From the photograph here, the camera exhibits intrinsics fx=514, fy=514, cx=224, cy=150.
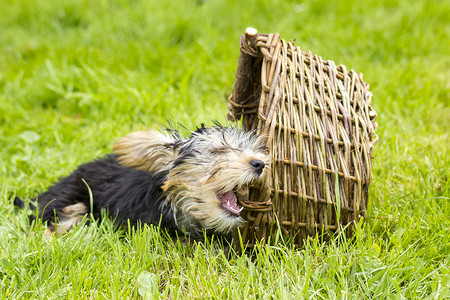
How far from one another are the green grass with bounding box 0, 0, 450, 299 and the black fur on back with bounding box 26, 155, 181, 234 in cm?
16

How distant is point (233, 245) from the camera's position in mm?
3348

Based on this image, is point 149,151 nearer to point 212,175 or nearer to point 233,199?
point 212,175

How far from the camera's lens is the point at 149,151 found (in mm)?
3475

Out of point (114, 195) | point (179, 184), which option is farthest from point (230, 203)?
point (114, 195)

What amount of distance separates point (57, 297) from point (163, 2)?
5944 mm

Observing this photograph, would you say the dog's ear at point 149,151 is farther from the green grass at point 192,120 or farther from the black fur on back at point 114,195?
the green grass at point 192,120

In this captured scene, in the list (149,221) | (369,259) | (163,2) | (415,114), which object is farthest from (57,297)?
(163,2)

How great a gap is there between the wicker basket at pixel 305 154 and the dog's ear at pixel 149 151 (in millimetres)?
647

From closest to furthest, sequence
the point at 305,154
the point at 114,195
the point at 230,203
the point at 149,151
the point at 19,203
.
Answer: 1. the point at 305,154
2. the point at 230,203
3. the point at 149,151
4. the point at 114,195
5. the point at 19,203

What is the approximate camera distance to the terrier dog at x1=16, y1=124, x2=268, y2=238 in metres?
3.15

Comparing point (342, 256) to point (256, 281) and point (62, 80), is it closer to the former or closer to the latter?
point (256, 281)

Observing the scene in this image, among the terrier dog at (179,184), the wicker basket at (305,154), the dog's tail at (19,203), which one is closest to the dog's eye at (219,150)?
the terrier dog at (179,184)

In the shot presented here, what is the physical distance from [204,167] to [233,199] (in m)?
0.28

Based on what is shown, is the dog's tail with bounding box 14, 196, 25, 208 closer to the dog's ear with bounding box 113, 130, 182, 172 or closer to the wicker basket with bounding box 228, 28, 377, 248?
the dog's ear with bounding box 113, 130, 182, 172
